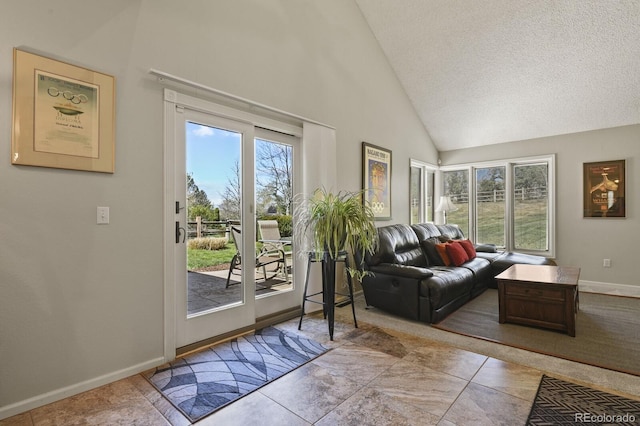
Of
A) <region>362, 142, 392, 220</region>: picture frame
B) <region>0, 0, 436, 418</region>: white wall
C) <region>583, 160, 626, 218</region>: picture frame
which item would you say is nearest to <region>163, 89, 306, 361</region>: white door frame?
<region>0, 0, 436, 418</region>: white wall

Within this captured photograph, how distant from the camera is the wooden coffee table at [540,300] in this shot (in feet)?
9.70

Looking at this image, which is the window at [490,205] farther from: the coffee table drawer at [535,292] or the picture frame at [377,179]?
the coffee table drawer at [535,292]

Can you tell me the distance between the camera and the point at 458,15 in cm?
398

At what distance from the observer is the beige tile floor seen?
181 centimetres

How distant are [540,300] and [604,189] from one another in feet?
10.3

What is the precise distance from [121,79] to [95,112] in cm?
31

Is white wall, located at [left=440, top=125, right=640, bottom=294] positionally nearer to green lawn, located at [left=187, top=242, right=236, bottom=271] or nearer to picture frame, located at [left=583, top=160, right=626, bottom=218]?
picture frame, located at [left=583, top=160, right=626, bottom=218]

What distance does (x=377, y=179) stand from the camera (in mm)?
4883

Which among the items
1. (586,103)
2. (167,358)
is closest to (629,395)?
(167,358)

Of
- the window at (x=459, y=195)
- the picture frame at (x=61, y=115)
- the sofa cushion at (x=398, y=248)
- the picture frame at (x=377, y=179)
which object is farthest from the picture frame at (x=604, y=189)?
the picture frame at (x=61, y=115)

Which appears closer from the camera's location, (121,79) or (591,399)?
(591,399)

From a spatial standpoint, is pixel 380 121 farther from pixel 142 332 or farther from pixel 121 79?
pixel 142 332

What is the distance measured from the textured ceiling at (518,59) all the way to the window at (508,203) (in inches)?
26.6

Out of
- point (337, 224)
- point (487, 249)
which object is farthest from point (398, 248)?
point (487, 249)
